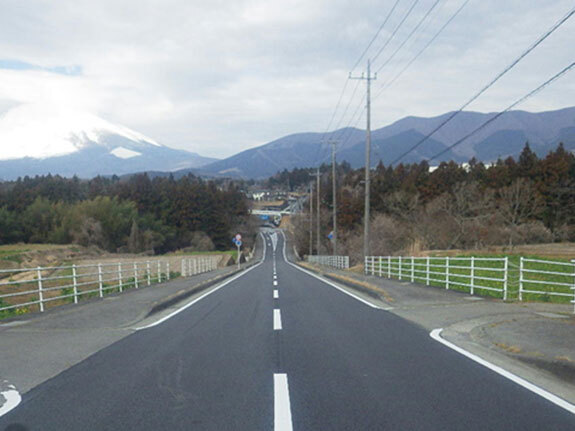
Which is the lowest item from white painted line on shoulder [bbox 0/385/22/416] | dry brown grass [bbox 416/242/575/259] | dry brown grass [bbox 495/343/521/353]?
dry brown grass [bbox 416/242/575/259]

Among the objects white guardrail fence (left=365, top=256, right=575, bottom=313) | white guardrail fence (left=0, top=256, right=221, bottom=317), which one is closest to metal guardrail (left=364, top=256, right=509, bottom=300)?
white guardrail fence (left=365, top=256, right=575, bottom=313)

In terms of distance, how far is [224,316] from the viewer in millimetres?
11086

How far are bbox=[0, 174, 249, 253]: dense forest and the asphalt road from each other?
64440 mm

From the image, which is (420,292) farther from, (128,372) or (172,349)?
(128,372)

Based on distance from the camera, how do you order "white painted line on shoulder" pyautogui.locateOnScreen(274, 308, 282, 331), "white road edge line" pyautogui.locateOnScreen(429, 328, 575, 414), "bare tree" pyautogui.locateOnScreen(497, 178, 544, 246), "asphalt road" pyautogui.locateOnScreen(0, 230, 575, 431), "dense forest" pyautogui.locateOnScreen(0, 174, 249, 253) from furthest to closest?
"dense forest" pyautogui.locateOnScreen(0, 174, 249, 253)
"bare tree" pyautogui.locateOnScreen(497, 178, 544, 246)
"white painted line on shoulder" pyautogui.locateOnScreen(274, 308, 282, 331)
"white road edge line" pyautogui.locateOnScreen(429, 328, 575, 414)
"asphalt road" pyautogui.locateOnScreen(0, 230, 575, 431)

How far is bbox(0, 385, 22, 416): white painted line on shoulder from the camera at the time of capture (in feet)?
15.5

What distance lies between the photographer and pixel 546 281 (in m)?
11.4

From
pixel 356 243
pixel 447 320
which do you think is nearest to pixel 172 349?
pixel 447 320

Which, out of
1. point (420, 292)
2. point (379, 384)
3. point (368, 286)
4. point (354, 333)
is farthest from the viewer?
point (368, 286)

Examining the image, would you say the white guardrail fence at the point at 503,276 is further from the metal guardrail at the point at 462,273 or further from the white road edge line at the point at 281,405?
the white road edge line at the point at 281,405

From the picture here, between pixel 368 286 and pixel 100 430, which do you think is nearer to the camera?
pixel 100 430

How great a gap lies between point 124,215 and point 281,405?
7522 cm

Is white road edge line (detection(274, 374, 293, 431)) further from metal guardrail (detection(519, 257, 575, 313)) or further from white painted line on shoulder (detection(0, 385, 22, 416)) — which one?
metal guardrail (detection(519, 257, 575, 313))

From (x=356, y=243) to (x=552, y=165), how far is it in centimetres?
2378
